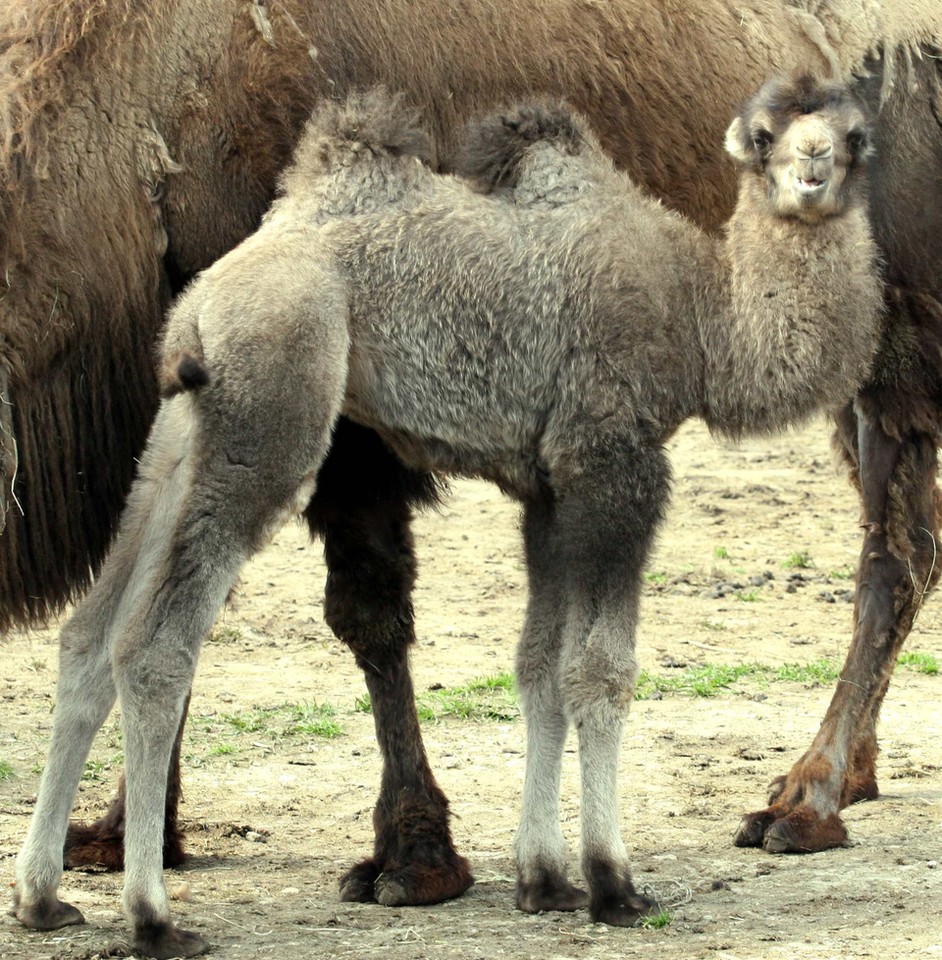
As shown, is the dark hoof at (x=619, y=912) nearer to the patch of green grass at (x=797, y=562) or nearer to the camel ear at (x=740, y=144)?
the camel ear at (x=740, y=144)

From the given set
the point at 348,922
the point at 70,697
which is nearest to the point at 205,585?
the point at 70,697

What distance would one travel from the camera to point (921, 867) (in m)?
5.70

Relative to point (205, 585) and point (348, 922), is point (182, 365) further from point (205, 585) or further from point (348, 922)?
point (348, 922)

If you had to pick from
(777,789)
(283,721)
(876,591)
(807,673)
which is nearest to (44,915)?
(283,721)

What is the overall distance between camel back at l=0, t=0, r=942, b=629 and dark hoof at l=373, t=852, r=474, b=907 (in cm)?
131

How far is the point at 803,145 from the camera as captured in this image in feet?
16.5

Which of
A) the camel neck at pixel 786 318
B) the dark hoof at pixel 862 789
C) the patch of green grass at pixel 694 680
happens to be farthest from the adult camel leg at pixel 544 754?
the patch of green grass at pixel 694 680

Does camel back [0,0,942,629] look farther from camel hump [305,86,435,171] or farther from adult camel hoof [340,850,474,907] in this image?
adult camel hoof [340,850,474,907]

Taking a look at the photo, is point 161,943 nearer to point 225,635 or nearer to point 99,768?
point 99,768

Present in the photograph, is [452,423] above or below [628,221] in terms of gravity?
below

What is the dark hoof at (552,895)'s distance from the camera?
519cm

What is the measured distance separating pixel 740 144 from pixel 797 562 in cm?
534

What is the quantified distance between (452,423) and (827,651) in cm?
420

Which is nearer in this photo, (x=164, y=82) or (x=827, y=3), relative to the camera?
(x=164, y=82)
